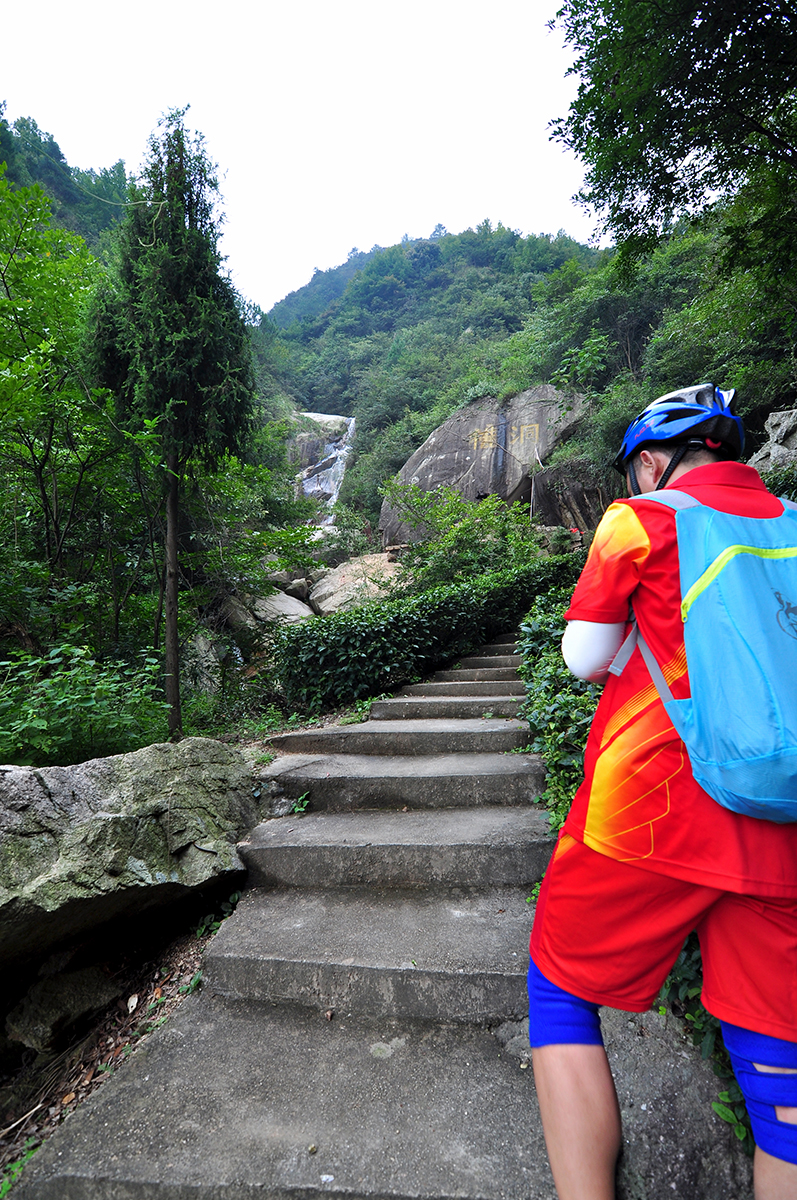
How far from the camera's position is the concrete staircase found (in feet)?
4.66

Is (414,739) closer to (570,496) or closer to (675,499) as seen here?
(675,499)

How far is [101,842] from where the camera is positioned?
217cm

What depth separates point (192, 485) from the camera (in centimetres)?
528

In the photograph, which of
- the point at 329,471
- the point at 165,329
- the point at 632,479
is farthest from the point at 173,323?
the point at 329,471

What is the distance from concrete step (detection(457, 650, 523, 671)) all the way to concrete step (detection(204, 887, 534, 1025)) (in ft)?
14.2

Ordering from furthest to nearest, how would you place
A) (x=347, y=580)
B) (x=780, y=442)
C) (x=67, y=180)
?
1. (x=67, y=180)
2. (x=347, y=580)
3. (x=780, y=442)

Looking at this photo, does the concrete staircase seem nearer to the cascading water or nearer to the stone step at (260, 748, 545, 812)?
the stone step at (260, 748, 545, 812)

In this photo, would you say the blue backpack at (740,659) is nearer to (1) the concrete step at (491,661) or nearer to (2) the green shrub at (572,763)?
(2) the green shrub at (572,763)

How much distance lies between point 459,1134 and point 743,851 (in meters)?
1.32

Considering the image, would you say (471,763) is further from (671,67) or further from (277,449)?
(277,449)

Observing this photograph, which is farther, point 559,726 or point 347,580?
point 347,580

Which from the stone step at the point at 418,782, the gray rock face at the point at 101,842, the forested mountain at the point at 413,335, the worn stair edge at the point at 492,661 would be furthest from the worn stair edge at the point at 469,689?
the forested mountain at the point at 413,335

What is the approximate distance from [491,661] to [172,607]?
3.95 metres

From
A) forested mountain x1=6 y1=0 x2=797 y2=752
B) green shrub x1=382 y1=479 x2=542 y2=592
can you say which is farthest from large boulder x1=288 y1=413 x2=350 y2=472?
forested mountain x1=6 y1=0 x2=797 y2=752
